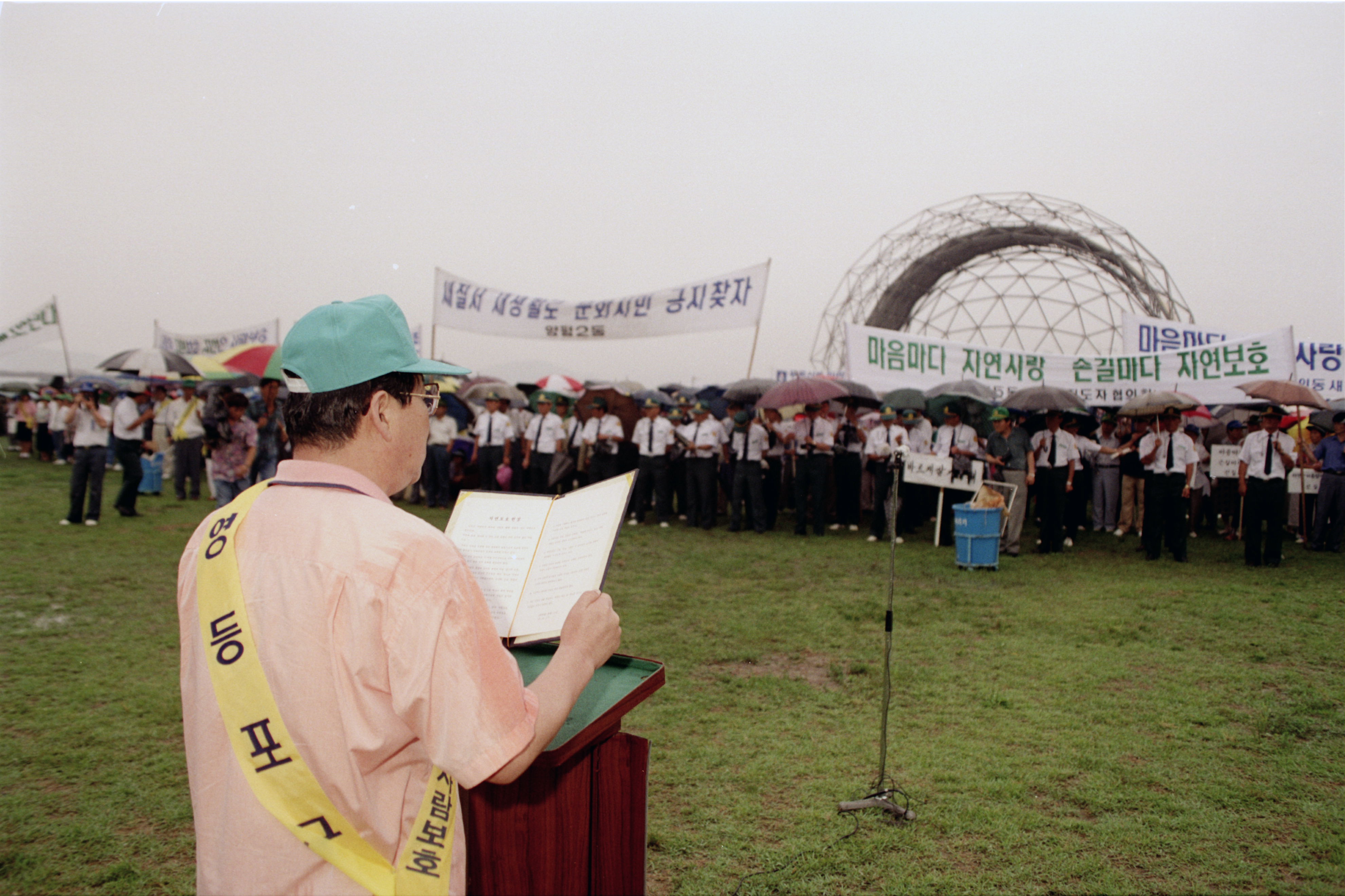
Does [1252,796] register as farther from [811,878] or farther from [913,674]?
[811,878]

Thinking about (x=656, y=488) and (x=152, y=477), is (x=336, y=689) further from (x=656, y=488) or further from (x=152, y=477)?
(x=152, y=477)

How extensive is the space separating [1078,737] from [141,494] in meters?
16.6

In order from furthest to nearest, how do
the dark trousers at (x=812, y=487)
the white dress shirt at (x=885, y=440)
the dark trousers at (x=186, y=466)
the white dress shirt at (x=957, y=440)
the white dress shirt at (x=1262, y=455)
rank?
1. the dark trousers at (x=186, y=466)
2. the dark trousers at (x=812, y=487)
3. the white dress shirt at (x=885, y=440)
4. the white dress shirt at (x=957, y=440)
5. the white dress shirt at (x=1262, y=455)

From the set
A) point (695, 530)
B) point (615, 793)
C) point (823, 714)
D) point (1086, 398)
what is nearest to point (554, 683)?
point (615, 793)

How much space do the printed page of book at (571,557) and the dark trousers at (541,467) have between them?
38.7 feet

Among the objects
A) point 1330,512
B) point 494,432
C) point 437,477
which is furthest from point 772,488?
point 1330,512

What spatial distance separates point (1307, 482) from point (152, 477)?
1979 cm

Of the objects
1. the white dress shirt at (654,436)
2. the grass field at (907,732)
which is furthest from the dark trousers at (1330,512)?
the white dress shirt at (654,436)

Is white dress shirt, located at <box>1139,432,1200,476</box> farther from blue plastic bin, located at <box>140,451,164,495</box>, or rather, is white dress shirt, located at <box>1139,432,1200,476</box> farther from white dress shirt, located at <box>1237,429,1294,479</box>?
blue plastic bin, located at <box>140,451,164,495</box>

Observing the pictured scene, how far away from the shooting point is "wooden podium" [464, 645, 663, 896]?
1.72 metres

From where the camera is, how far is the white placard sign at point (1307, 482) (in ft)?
34.8

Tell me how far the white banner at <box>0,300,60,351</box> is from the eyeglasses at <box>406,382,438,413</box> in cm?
1898

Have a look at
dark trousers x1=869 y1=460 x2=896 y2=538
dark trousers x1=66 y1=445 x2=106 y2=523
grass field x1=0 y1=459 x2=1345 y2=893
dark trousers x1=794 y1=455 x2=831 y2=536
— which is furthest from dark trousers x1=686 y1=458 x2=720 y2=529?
dark trousers x1=66 y1=445 x2=106 y2=523

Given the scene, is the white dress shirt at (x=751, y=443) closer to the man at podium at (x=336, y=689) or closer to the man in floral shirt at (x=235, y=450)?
the man in floral shirt at (x=235, y=450)
